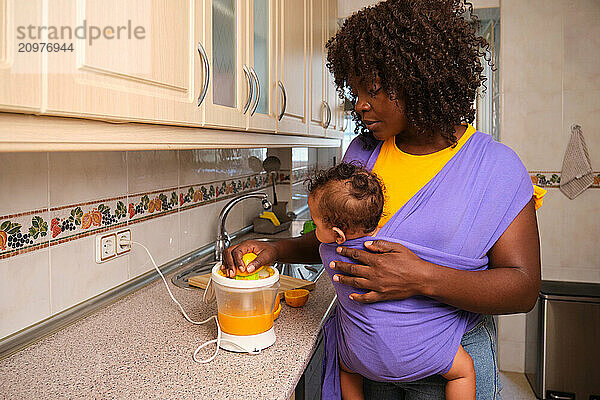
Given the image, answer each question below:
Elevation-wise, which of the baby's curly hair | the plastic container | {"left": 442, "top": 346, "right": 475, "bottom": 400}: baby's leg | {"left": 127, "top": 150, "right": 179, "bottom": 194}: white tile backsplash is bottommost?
{"left": 442, "top": 346, "right": 475, "bottom": 400}: baby's leg

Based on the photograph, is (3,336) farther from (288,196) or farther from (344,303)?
(288,196)

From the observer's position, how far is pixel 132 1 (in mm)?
970

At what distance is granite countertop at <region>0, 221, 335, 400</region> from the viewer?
103 centimetres

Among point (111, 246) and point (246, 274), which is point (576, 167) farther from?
point (111, 246)

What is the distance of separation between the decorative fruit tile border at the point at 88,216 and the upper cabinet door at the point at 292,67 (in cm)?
46

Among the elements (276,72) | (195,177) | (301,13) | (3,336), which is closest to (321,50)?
(301,13)

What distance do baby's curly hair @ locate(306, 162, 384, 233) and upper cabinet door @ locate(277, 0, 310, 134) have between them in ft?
2.58

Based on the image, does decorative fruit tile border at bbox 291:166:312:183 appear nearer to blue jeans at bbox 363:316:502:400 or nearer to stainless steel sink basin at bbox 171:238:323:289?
stainless steel sink basin at bbox 171:238:323:289

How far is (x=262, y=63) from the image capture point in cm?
169

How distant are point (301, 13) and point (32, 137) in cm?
159

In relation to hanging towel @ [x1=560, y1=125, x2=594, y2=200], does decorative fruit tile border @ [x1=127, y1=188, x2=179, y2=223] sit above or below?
below

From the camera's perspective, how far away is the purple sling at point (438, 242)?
3.57 feet

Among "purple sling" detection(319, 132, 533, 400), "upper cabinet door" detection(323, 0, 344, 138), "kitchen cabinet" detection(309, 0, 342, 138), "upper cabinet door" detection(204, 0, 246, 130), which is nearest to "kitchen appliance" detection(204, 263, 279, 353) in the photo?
"purple sling" detection(319, 132, 533, 400)

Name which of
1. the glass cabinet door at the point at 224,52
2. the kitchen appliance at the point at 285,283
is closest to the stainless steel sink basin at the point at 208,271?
the kitchen appliance at the point at 285,283
